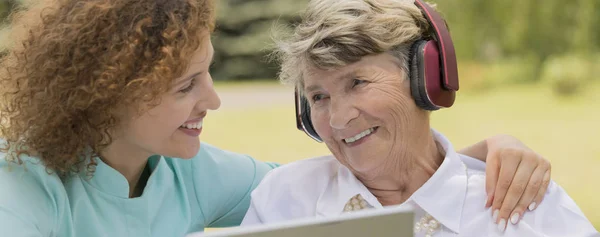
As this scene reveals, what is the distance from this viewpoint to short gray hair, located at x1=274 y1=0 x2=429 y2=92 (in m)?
1.38

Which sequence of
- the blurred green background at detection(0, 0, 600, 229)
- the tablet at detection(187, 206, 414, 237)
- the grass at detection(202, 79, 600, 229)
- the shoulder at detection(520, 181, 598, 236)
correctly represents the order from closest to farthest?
the tablet at detection(187, 206, 414, 237) < the shoulder at detection(520, 181, 598, 236) < the grass at detection(202, 79, 600, 229) < the blurred green background at detection(0, 0, 600, 229)

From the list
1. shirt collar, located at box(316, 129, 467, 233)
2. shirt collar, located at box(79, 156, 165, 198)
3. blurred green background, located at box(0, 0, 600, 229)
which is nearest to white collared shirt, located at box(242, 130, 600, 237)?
shirt collar, located at box(316, 129, 467, 233)

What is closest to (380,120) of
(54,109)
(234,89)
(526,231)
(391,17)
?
(391,17)

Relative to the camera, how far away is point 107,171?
4.56ft

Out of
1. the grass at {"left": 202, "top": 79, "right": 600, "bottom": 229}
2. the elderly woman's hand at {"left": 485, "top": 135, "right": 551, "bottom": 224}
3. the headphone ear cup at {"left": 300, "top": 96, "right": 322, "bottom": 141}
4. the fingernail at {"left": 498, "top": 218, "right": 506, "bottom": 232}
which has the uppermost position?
the headphone ear cup at {"left": 300, "top": 96, "right": 322, "bottom": 141}

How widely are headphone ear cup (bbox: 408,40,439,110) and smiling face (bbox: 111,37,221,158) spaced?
0.34 metres

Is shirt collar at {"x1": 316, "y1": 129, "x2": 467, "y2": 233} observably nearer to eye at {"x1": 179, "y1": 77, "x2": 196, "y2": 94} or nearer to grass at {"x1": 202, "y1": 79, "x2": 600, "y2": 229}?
eye at {"x1": 179, "y1": 77, "x2": 196, "y2": 94}

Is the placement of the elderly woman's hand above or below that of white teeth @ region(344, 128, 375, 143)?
below

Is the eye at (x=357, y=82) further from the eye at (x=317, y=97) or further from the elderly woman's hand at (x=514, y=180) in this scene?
the elderly woman's hand at (x=514, y=180)

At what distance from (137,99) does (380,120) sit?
42cm

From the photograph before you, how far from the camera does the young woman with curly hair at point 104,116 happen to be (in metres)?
1.26

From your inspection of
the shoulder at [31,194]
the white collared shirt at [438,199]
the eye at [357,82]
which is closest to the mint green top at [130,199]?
the shoulder at [31,194]

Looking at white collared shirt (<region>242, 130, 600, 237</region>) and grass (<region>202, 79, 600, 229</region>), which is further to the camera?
grass (<region>202, 79, 600, 229</region>)

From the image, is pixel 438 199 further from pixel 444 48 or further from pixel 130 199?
pixel 130 199
